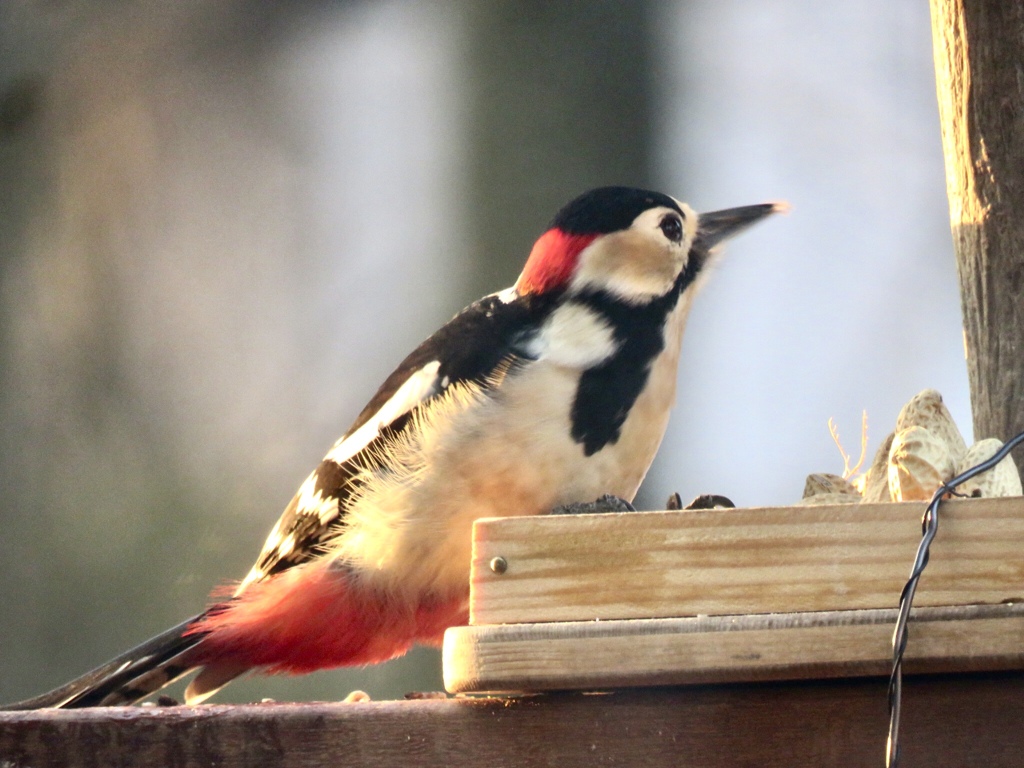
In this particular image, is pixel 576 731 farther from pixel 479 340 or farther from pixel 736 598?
pixel 479 340

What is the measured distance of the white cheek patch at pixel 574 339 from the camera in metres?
1.46

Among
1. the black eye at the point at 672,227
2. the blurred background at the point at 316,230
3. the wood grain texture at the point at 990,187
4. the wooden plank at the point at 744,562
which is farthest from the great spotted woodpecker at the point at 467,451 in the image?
the blurred background at the point at 316,230

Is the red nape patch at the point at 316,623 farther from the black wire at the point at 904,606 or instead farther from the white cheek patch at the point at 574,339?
the black wire at the point at 904,606

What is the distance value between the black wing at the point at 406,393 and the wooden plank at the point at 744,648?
1.78ft

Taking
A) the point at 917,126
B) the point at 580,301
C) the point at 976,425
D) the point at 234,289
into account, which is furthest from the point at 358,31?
the point at 976,425

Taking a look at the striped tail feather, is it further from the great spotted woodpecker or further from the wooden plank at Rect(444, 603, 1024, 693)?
the wooden plank at Rect(444, 603, 1024, 693)

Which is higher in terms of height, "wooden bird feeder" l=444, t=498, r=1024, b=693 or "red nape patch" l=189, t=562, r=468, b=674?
"wooden bird feeder" l=444, t=498, r=1024, b=693

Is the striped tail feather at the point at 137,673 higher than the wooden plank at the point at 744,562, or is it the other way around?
the wooden plank at the point at 744,562

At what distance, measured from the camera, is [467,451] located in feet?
→ 4.68

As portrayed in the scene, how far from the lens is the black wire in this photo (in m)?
0.89

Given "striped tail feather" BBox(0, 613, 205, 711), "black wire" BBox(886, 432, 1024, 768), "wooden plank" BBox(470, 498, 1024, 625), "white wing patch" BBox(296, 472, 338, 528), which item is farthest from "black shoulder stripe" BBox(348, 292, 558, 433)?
"black wire" BBox(886, 432, 1024, 768)

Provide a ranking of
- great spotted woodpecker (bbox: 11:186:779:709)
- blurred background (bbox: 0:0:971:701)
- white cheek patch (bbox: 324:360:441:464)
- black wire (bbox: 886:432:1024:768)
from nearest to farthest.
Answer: black wire (bbox: 886:432:1024:768) → great spotted woodpecker (bbox: 11:186:779:709) → white cheek patch (bbox: 324:360:441:464) → blurred background (bbox: 0:0:971:701)

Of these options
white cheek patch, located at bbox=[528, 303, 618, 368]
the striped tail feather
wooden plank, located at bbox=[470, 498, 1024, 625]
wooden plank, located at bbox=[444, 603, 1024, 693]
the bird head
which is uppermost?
the bird head

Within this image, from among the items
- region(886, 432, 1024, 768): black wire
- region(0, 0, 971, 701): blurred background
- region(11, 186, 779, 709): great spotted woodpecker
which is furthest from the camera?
region(0, 0, 971, 701): blurred background
